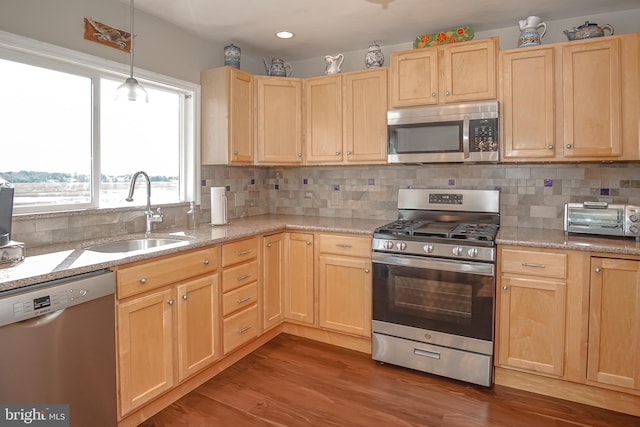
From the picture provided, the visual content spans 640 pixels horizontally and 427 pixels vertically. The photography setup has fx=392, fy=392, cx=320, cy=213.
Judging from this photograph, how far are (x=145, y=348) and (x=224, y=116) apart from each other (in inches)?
70.3

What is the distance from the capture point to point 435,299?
8.29 feet

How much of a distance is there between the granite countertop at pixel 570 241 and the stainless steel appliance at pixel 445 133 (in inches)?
21.5

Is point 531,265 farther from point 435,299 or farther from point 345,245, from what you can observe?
point 345,245

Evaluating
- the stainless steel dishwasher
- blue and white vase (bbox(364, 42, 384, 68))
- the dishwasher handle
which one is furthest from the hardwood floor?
blue and white vase (bbox(364, 42, 384, 68))

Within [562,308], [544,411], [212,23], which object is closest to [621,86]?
[562,308]

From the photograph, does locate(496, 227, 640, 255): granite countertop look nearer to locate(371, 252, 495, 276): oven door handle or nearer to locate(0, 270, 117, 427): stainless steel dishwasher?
locate(371, 252, 495, 276): oven door handle

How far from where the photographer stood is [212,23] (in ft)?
9.26

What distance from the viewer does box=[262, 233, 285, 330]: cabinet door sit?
2951 millimetres

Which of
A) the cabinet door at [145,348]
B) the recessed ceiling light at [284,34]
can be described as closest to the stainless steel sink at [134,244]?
the cabinet door at [145,348]

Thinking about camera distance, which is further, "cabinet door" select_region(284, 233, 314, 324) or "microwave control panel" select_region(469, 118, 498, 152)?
"cabinet door" select_region(284, 233, 314, 324)

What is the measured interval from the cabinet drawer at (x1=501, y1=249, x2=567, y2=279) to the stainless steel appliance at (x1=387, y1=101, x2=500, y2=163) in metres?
0.66

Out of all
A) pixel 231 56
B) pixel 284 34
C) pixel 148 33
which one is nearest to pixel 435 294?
pixel 284 34

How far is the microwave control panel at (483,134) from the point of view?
2.60 meters

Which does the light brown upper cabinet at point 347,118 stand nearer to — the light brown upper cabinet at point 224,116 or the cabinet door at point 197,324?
the light brown upper cabinet at point 224,116
